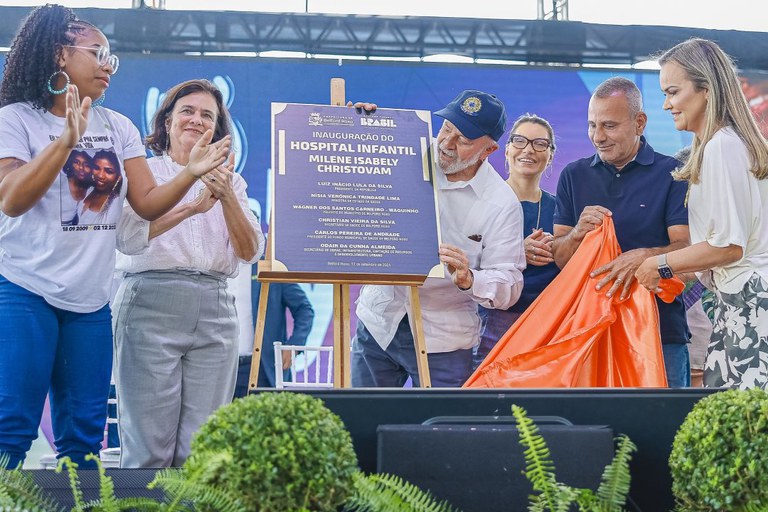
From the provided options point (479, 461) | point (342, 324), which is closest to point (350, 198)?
point (342, 324)

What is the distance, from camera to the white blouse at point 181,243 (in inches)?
104

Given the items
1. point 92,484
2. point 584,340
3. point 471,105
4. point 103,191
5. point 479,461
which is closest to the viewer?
point 479,461

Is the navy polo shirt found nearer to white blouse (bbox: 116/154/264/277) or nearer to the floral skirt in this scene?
the floral skirt

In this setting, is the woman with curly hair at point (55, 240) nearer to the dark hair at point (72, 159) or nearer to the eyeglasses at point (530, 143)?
the dark hair at point (72, 159)

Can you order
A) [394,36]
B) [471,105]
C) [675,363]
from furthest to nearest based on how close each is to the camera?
[394,36] < [471,105] < [675,363]

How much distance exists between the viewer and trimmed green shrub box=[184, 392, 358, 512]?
40.2 inches

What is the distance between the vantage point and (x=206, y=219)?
2.82 m

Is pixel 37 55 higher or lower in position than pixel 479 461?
higher

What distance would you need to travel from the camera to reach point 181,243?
107 inches

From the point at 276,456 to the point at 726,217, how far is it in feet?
5.66

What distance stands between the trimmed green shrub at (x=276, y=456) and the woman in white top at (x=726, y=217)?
1.55 meters

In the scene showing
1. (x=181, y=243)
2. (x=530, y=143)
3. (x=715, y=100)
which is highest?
(x=530, y=143)

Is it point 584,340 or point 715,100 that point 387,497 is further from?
point 715,100

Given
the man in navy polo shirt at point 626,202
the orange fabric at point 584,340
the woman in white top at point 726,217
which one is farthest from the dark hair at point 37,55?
the woman in white top at point 726,217
